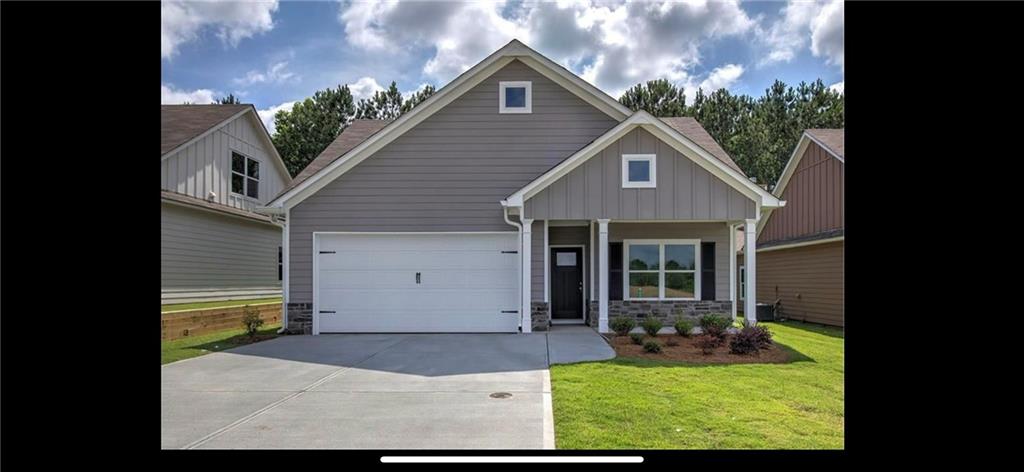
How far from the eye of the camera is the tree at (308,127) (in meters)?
31.0

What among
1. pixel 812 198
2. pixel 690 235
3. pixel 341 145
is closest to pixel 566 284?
pixel 690 235

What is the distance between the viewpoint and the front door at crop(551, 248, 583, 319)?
13.0 m

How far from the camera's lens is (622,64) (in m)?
9.55

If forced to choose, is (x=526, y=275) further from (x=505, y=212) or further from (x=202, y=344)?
(x=202, y=344)

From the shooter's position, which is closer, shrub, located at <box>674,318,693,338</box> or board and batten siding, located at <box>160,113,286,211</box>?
shrub, located at <box>674,318,693,338</box>

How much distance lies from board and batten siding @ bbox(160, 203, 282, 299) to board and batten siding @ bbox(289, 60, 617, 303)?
2688mm

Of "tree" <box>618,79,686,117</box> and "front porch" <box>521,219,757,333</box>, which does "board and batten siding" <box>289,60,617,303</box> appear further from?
"tree" <box>618,79,686,117</box>

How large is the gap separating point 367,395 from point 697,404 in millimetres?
3406

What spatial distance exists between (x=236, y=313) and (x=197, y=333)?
4.86 feet

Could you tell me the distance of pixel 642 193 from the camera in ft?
36.6

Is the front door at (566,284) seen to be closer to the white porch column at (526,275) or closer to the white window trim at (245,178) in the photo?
the white porch column at (526,275)

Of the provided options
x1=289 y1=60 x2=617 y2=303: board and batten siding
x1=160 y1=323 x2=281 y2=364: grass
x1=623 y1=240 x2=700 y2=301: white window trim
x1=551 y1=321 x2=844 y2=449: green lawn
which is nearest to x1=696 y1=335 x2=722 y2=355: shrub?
x1=551 y1=321 x2=844 y2=449: green lawn
